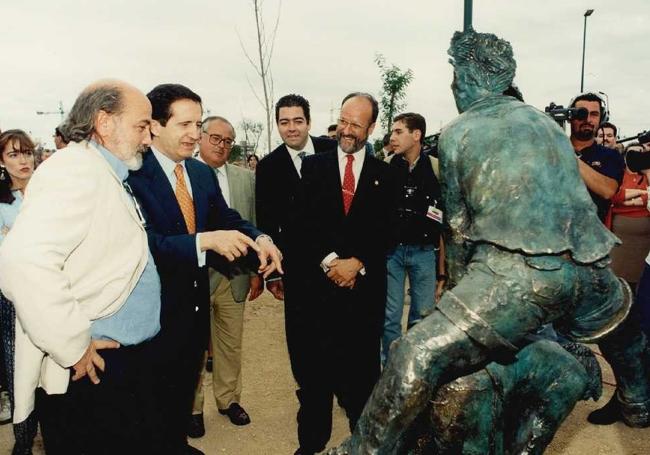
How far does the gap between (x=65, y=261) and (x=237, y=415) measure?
2.51 meters

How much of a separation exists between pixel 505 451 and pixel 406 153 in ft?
12.3

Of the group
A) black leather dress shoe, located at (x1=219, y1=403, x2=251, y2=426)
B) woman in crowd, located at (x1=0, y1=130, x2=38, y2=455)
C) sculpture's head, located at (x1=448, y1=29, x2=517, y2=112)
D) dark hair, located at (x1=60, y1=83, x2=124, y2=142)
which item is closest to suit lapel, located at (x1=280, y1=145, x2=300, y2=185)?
black leather dress shoe, located at (x1=219, y1=403, x2=251, y2=426)

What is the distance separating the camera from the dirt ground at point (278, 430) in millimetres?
3615

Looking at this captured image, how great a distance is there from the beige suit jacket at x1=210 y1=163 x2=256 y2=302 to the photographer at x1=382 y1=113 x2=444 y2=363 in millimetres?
1320

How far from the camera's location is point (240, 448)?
3689 mm

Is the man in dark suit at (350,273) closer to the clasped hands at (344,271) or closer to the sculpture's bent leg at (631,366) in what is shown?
the clasped hands at (344,271)

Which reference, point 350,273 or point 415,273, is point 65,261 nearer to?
point 350,273

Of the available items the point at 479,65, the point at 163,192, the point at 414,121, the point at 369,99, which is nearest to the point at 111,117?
the point at 163,192

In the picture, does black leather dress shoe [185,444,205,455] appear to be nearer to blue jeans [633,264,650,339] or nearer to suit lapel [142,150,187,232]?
suit lapel [142,150,187,232]

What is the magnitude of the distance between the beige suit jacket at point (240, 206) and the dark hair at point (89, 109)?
205cm

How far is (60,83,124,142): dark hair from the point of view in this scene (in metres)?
2.05

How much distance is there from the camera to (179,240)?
260 centimetres

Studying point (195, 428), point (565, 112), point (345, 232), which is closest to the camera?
point (565, 112)

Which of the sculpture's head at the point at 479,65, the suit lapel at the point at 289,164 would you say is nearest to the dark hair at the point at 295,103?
the suit lapel at the point at 289,164
